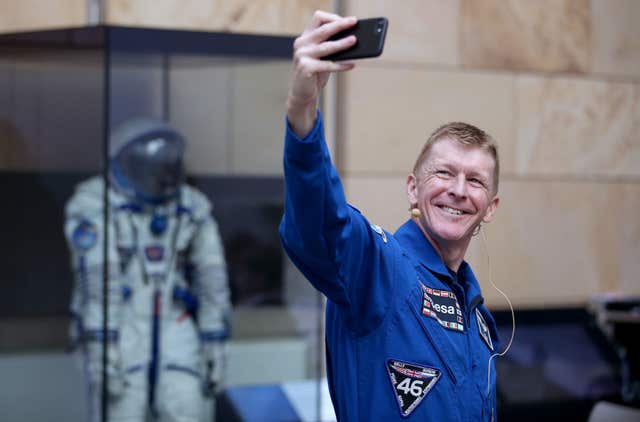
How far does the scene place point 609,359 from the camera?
5746 mm

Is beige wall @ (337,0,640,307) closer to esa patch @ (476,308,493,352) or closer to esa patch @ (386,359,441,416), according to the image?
esa patch @ (476,308,493,352)

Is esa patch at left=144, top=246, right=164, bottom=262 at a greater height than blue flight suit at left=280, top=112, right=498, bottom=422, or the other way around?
blue flight suit at left=280, top=112, right=498, bottom=422

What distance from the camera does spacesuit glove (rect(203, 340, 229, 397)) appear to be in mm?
4828

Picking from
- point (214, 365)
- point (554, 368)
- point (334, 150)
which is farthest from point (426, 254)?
point (554, 368)

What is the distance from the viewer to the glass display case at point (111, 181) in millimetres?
4426

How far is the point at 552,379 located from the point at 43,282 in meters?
3.19

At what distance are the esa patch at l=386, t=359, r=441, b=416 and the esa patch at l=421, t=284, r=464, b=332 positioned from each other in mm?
127

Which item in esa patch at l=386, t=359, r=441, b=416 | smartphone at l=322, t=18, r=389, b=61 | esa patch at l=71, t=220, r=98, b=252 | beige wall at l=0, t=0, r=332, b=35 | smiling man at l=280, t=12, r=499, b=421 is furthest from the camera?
beige wall at l=0, t=0, r=332, b=35

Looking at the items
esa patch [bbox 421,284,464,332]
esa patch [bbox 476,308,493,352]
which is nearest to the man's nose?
esa patch [bbox 421,284,464,332]

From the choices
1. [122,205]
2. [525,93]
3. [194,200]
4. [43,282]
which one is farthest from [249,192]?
[525,93]

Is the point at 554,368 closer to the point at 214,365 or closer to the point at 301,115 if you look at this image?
the point at 214,365

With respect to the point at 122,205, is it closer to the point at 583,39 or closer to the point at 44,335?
the point at 44,335

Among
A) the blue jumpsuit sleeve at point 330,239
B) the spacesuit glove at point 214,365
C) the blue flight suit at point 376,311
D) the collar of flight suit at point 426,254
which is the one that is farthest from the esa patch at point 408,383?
the spacesuit glove at point 214,365

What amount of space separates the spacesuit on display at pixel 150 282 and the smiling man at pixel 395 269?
2.62 m
